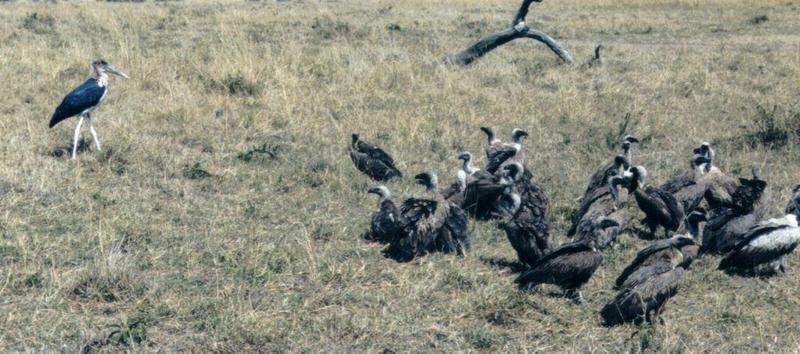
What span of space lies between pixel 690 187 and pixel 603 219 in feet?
5.79

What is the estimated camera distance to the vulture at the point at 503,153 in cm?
920

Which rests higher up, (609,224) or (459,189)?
(609,224)

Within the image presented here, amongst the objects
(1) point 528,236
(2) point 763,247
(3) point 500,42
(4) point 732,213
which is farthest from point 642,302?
(3) point 500,42

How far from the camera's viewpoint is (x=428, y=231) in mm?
6953

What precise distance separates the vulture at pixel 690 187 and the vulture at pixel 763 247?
1.21 meters

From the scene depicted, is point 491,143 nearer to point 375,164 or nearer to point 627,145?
point 627,145

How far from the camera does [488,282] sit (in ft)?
21.3

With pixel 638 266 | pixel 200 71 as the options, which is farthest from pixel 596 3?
pixel 638 266

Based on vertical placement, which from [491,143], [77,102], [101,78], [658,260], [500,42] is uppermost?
[101,78]

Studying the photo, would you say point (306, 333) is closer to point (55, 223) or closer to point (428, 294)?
point (428, 294)

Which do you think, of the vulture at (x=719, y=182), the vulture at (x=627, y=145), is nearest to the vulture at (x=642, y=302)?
the vulture at (x=719, y=182)

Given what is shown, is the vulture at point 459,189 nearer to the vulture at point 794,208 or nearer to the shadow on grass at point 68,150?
the vulture at point 794,208

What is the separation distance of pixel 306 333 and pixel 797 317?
11.1 ft

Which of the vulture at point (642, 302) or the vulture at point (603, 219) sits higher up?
the vulture at point (642, 302)
